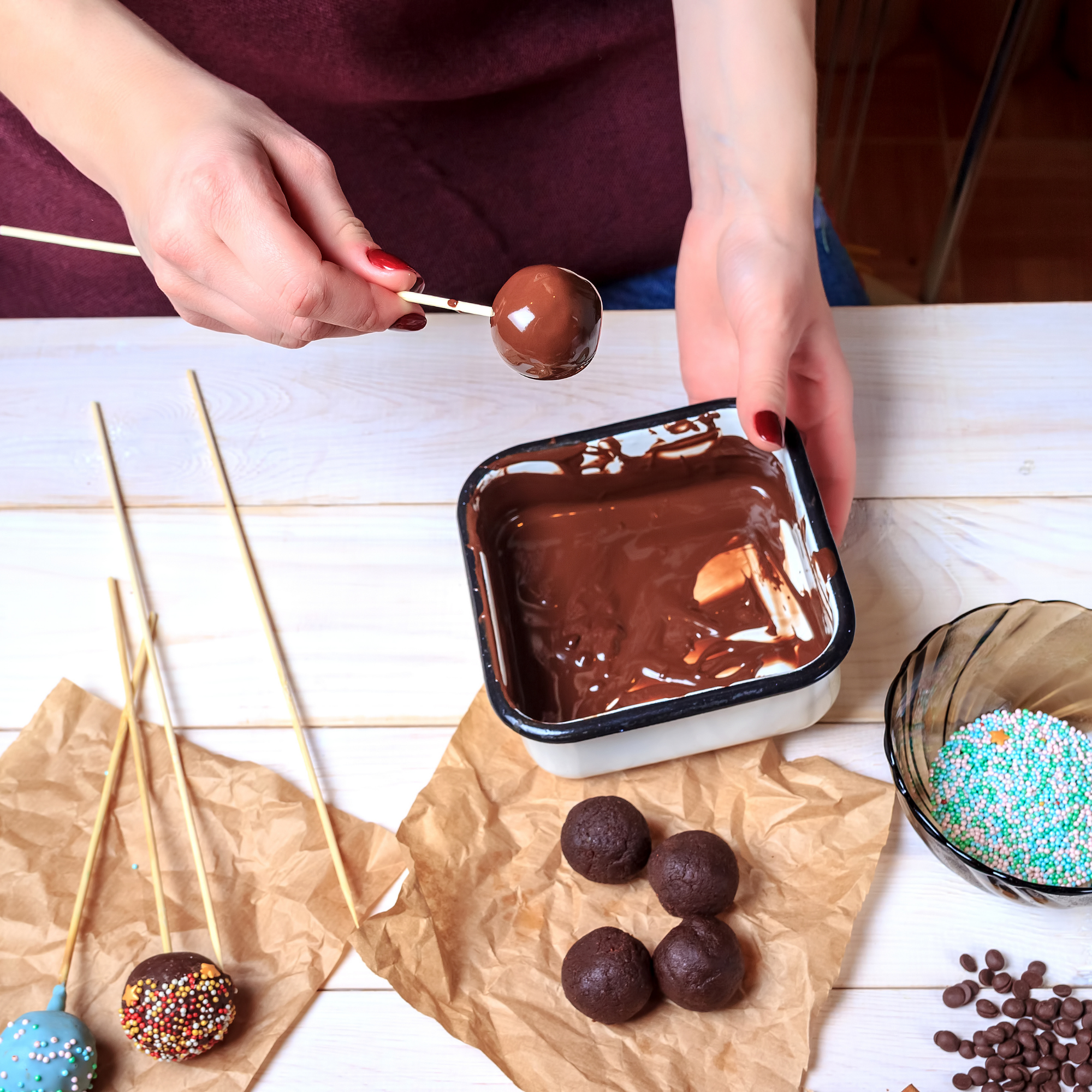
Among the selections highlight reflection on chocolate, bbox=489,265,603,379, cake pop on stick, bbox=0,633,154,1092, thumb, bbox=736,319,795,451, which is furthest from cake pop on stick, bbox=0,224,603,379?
cake pop on stick, bbox=0,633,154,1092

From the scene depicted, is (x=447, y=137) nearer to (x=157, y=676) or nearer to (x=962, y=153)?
(x=157, y=676)

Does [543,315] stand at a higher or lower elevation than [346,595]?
higher

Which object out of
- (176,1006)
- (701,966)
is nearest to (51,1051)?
(176,1006)

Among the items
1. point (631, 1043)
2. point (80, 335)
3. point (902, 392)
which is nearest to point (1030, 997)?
point (631, 1043)

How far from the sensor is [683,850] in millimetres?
992

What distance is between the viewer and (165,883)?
42.1 inches

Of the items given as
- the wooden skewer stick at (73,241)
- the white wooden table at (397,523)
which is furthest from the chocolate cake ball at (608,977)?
the wooden skewer stick at (73,241)

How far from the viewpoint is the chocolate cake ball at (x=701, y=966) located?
93 centimetres

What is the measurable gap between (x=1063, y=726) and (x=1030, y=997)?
0.27 m

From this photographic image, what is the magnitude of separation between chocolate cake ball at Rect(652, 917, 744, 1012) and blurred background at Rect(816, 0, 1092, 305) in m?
1.75

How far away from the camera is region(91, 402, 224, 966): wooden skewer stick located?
3.39ft

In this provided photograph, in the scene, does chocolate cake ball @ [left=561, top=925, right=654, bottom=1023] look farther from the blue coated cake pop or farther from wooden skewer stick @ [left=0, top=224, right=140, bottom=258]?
wooden skewer stick @ [left=0, top=224, right=140, bottom=258]

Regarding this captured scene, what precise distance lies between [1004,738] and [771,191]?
2.05 ft

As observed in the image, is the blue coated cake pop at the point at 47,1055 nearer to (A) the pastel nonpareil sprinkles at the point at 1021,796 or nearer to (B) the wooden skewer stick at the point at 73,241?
(B) the wooden skewer stick at the point at 73,241
